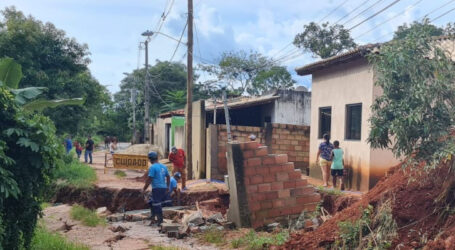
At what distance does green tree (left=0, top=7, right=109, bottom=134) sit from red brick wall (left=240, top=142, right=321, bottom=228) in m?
9.96

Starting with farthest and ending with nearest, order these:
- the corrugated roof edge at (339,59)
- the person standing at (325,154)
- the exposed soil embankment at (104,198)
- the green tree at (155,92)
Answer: the green tree at (155,92)
the exposed soil embankment at (104,198)
the person standing at (325,154)
the corrugated roof edge at (339,59)

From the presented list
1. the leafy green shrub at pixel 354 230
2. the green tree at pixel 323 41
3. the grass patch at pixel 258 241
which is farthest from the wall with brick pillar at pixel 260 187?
the green tree at pixel 323 41

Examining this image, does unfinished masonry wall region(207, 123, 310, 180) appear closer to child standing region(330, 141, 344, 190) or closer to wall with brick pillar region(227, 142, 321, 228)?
child standing region(330, 141, 344, 190)

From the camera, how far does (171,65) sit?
42.9 m

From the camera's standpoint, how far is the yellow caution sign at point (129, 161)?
15.8m

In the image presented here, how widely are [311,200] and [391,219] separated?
3.46 metres

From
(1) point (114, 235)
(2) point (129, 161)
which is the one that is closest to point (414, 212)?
(1) point (114, 235)

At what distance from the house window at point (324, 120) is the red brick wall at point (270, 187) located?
15.5 ft

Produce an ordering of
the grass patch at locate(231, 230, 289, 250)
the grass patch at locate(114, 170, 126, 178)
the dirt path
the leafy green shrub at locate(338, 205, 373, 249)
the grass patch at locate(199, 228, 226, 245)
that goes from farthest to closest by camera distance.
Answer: the grass patch at locate(114, 170, 126, 178)
the grass patch at locate(199, 228, 226, 245)
the dirt path
the grass patch at locate(231, 230, 289, 250)
the leafy green shrub at locate(338, 205, 373, 249)

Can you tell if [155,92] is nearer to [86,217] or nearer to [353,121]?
[353,121]

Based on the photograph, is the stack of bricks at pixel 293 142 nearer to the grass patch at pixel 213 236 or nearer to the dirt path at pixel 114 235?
the dirt path at pixel 114 235

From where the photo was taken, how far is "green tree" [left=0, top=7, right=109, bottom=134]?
15.5 m

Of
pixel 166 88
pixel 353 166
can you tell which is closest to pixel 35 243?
pixel 353 166

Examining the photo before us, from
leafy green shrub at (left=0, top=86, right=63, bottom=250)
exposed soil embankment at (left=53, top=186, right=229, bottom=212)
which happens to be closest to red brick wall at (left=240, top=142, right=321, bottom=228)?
leafy green shrub at (left=0, top=86, right=63, bottom=250)
